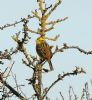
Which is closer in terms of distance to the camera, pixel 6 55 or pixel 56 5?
pixel 6 55

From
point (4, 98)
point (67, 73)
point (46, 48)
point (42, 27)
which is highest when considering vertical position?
point (46, 48)

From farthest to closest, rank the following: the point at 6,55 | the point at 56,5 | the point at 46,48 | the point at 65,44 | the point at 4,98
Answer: the point at 46,48, the point at 56,5, the point at 65,44, the point at 6,55, the point at 4,98

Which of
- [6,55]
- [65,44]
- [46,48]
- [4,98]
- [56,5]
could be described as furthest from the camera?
[46,48]

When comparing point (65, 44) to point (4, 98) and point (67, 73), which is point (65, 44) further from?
point (4, 98)

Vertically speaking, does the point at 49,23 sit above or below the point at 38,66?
above

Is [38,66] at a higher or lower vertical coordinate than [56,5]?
lower

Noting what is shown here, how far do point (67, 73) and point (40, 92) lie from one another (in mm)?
466

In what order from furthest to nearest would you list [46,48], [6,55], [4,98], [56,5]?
1. [46,48]
2. [56,5]
3. [6,55]
4. [4,98]

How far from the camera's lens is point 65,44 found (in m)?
4.84

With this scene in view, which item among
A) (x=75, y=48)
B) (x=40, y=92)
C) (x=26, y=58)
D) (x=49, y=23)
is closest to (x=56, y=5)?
(x=49, y=23)

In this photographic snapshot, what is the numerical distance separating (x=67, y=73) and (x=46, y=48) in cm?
230

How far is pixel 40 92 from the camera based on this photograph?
4262mm

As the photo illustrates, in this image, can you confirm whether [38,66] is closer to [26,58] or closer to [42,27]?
[26,58]

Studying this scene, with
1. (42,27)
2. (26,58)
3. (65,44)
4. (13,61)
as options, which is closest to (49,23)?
(42,27)
